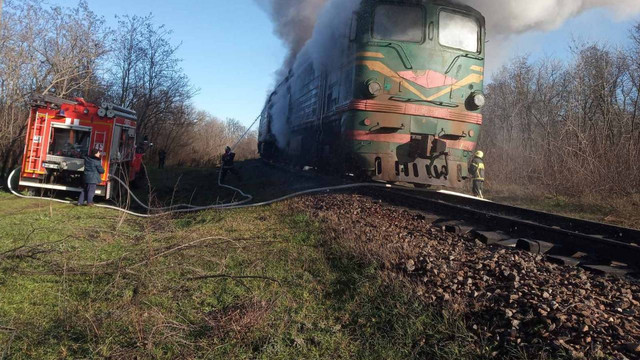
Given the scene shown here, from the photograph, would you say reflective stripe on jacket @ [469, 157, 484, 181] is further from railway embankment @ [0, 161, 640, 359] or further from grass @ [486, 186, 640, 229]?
railway embankment @ [0, 161, 640, 359]

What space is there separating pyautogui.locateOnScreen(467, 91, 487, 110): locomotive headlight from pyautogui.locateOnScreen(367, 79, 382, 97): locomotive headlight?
6.79 feet

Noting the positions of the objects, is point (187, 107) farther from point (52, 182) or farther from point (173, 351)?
point (173, 351)

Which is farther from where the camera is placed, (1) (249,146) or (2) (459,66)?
(1) (249,146)

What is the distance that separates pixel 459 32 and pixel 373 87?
99.3 inches

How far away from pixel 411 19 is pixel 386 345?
312 inches

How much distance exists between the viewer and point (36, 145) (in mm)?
11180

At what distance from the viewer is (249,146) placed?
52312 millimetres

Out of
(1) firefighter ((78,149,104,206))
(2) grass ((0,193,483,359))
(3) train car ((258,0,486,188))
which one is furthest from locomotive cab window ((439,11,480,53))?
(1) firefighter ((78,149,104,206))

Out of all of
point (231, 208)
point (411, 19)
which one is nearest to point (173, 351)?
point (231, 208)

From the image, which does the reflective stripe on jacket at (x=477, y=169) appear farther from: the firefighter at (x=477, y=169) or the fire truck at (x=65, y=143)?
the fire truck at (x=65, y=143)

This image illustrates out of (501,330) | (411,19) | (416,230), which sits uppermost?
(411,19)

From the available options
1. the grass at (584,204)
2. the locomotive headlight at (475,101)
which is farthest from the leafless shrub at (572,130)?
the locomotive headlight at (475,101)

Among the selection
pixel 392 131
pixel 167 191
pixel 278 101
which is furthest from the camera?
pixel 278 101

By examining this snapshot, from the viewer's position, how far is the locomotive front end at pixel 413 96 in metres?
9.05
